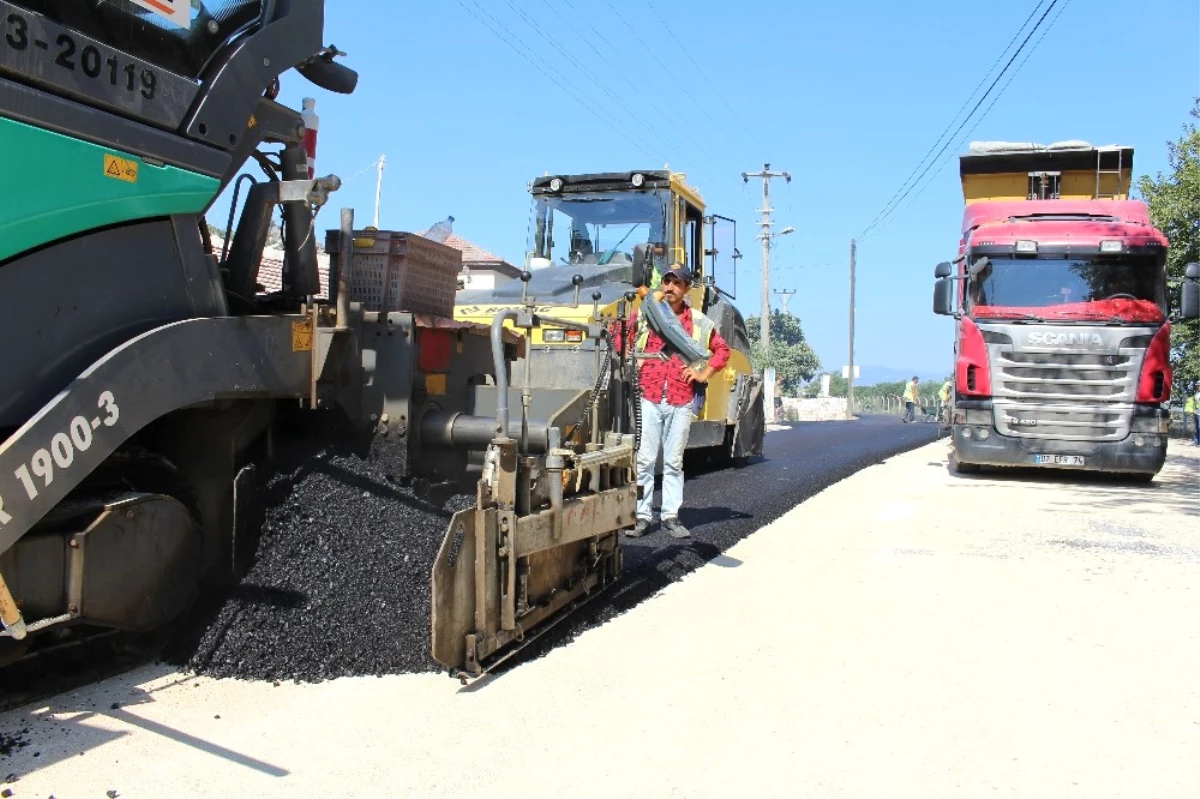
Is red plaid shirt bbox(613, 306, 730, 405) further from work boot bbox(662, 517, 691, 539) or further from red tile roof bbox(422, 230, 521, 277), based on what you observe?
red tile roof bbox(422, 230, 521, 277)

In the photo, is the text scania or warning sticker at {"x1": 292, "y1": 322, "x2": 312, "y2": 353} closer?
warning sticker at {"x1": 292, "y1": 322, "x2": 312, "y2": 353}

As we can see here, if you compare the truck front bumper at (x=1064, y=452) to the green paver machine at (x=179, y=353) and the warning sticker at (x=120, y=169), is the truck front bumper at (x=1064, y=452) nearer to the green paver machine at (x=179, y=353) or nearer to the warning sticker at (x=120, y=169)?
the green paver machine at (x=179, y=353)

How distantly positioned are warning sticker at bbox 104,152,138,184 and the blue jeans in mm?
3743

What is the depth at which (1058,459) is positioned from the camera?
37.2 feet

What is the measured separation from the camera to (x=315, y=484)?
450 centimetres

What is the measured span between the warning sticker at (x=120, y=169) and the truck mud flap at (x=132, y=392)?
517 mm

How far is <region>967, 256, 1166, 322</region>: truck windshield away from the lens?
36.6 ft

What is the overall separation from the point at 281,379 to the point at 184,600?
37.5 inches

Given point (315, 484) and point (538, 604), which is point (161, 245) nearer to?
point (315, 484)

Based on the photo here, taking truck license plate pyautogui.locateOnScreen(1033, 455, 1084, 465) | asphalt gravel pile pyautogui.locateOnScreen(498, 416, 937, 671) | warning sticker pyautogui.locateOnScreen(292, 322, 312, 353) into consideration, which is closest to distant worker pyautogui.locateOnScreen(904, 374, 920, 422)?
asphalt gravel pile pyautogui.locateOnScreen(498, 416, 937, 671)

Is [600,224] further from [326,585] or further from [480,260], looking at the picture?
[480,260]

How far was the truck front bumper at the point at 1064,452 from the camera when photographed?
36.3ft

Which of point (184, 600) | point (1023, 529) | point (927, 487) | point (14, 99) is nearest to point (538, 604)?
point (184, 600)

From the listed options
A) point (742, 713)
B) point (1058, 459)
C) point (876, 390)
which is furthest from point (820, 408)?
point (742, 713)
